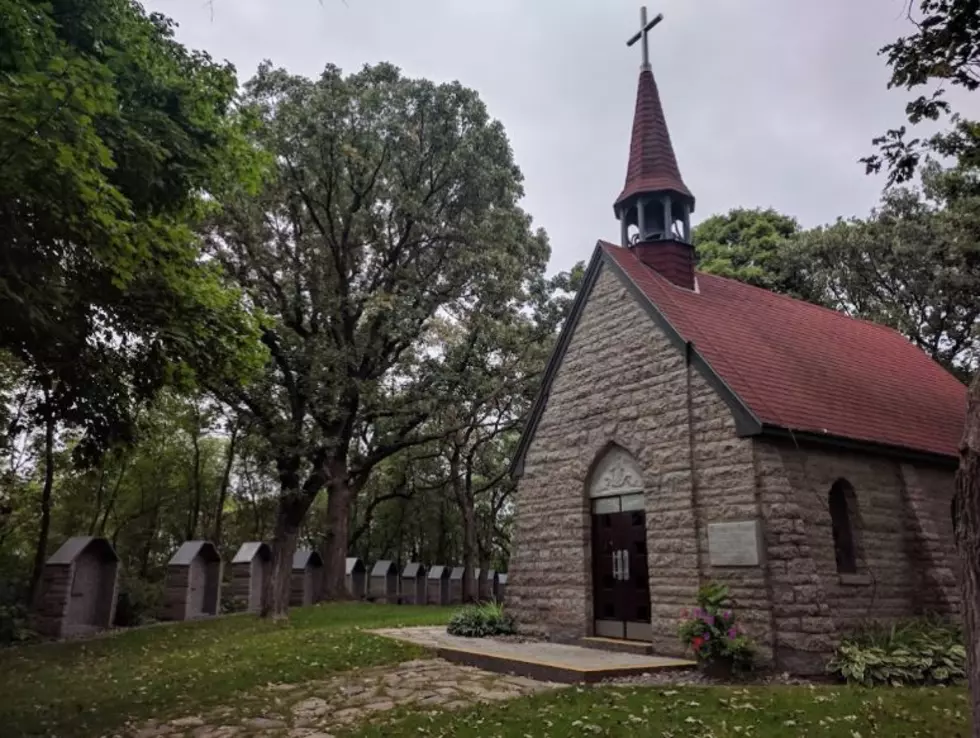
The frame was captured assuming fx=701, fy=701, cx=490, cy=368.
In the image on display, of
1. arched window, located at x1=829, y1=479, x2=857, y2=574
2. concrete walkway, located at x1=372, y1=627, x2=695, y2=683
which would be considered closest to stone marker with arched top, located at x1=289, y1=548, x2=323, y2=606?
concrete walkway, located at x1=372, y1=627, x2=695, y2=683

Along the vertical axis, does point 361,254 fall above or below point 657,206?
above

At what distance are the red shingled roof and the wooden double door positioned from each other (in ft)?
9.93

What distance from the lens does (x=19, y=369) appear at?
51.4 ft

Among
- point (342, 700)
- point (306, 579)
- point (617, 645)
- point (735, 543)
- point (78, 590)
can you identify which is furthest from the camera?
point (306, 579)

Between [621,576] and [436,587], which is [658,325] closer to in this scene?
[621,576]

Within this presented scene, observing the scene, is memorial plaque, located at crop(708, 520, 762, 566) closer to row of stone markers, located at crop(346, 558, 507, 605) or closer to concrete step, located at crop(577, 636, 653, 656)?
concrete step, located at crop(577, 636, 653, 656)

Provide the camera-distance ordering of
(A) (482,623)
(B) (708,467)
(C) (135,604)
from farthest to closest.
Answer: (C) (135,604) → (A) (482,623) → (B) (708,467)

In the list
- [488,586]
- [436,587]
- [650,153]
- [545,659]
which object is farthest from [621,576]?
[488,586]

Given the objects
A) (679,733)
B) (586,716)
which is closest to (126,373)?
(586,716)

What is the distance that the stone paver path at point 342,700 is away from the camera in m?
7.07

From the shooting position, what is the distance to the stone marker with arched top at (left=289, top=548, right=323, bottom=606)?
2258cm

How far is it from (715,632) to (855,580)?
8.92 ft

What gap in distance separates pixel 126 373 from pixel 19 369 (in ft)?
28.0

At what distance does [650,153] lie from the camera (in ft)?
52.1
